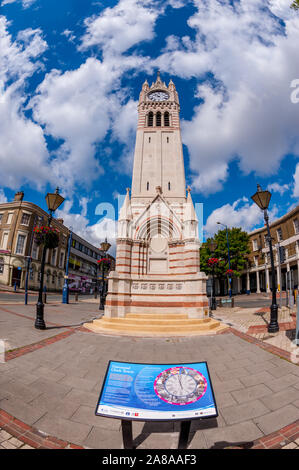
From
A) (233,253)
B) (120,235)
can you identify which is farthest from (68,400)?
(233,253)

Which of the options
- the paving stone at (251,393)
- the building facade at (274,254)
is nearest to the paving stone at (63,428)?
the paving stone at (251,393)

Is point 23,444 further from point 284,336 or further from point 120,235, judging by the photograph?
point 120,235

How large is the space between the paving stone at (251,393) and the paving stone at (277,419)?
0.44 m

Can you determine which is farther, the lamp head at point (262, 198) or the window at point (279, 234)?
the window at point (279, 234)

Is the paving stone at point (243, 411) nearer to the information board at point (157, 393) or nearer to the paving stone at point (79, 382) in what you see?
the information board at point (157, 393)

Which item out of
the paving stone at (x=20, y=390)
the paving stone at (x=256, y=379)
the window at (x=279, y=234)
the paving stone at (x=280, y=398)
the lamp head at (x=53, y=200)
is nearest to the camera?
the paving stone at (x=280, y=398)

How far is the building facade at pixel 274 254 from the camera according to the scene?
30633 mm

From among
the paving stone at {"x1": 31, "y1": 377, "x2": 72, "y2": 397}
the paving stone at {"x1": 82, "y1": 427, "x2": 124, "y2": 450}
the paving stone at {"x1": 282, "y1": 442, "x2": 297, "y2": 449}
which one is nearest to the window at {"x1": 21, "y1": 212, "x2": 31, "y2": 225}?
the paving stone at {"x1": 31, "y1": 377, "x2": 72, "y2": 397}

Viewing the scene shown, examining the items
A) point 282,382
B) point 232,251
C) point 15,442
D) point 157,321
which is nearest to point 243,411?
point 282,382

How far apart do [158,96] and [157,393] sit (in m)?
22.0

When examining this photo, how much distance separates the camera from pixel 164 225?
520 inches

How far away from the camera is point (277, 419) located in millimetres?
3143

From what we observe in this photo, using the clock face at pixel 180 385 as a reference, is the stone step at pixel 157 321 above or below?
below

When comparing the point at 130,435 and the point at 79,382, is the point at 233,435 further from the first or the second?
the point at 79,382
